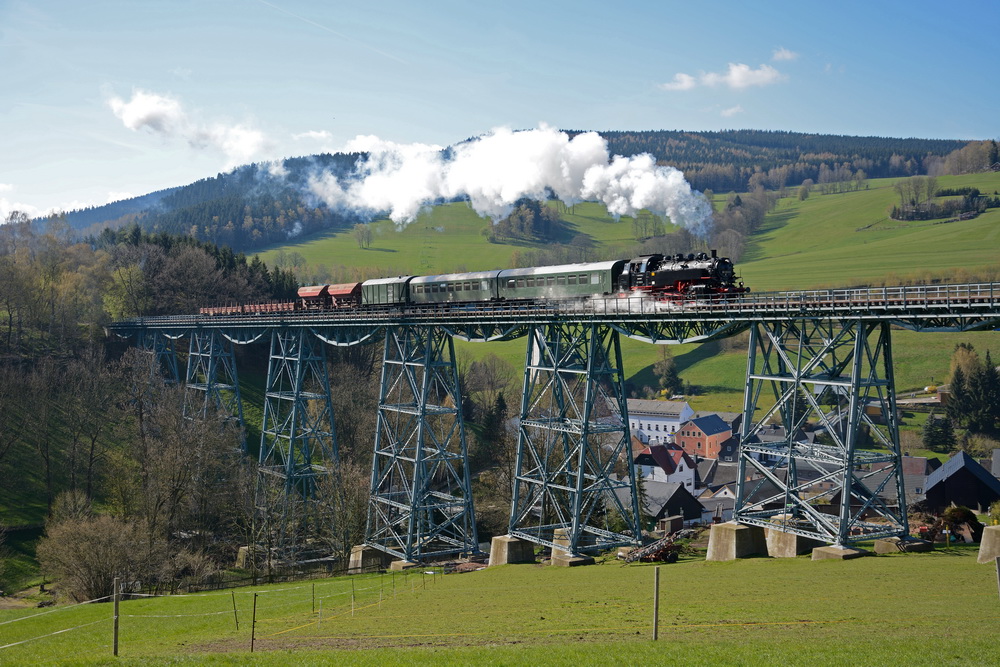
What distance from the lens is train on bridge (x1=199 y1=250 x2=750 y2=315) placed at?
3294 centimetres

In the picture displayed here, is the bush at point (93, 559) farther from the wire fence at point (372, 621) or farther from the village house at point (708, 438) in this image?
the village house at point (708, 438)

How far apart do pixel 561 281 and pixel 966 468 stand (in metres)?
32.4

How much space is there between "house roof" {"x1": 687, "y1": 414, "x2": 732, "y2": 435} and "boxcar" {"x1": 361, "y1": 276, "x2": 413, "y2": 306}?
46.8 m

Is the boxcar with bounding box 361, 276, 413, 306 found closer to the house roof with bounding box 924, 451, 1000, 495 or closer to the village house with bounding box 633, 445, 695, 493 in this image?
the village house with bounding box 633, 445, 695, 493

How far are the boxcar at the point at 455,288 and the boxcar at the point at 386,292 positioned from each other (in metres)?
0.64

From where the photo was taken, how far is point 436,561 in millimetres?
40000

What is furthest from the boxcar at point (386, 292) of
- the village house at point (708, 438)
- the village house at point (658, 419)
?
the village house at point (658, 419)

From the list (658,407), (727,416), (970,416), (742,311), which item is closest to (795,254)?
(727,416)

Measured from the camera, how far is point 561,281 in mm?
38469

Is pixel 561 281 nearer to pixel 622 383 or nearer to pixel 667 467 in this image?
pixel 622 383

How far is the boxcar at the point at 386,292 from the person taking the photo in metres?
48.8

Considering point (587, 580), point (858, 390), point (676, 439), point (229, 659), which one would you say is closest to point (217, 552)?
point (587, 580)

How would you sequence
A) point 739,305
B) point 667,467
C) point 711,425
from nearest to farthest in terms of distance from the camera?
point 739,305, point 667,467, point 711,425

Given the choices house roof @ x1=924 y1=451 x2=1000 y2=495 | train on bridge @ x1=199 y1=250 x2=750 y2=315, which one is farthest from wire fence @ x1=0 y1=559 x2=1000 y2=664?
house roof @ x1=924 y1=451 x2=1000 y2=495
